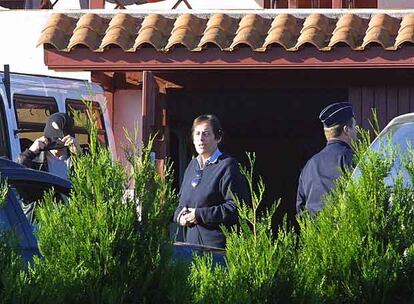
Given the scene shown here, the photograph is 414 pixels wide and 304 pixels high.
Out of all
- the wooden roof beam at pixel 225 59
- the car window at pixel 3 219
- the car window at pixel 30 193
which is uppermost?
the wooden roof beam at pixel 225 59

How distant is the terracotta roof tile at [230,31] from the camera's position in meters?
11.0

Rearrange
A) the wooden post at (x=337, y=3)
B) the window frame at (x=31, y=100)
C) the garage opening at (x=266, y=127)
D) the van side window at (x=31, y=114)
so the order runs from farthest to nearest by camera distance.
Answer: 1. the garage opening at (x=266, y=127)
2. the wooden post at (x=337, y=3)
3. the van side window at (x=31, y=114)
4. the window frame at (x=31, y=100)

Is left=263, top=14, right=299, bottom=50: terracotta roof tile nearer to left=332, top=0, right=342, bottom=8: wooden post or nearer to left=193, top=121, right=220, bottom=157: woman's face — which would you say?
left=332, top=0, right=342, bottom=8: wooden post

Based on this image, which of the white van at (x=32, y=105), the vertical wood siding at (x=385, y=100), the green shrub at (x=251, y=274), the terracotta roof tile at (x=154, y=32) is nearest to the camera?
the green shrub at (x=251, y=274)

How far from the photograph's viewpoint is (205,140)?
8.23 metres

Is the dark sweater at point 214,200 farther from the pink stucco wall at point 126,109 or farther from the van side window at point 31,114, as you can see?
the pink stucco wall at point 126,109

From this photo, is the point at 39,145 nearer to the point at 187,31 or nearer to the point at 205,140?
the point at 205,140

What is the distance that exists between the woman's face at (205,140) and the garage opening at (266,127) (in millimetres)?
4461

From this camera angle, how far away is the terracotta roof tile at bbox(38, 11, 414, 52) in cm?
1096

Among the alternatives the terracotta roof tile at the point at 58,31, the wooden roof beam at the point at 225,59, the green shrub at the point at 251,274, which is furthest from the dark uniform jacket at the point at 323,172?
the terracotta roof tile at the point at 58,31

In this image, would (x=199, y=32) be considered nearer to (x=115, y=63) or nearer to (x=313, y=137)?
(x=115, y=63)

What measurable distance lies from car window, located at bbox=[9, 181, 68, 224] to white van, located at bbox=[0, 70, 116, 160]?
2.72 m

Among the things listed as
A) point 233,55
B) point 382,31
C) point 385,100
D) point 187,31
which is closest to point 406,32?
point 382,31

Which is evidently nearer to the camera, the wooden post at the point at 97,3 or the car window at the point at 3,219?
the car window at the point at 3,219
